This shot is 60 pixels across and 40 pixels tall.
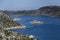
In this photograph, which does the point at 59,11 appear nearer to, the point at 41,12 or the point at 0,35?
the point at 41,12

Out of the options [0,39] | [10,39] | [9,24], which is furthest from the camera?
[9,24]

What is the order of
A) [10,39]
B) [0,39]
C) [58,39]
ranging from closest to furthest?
[0,39]
[10,39]
[58,39]

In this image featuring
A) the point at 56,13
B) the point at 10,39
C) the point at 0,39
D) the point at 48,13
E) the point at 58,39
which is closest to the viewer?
the point at 0,39

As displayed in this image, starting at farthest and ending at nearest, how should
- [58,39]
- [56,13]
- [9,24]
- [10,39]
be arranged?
[56,13] → [9,24] → [58,39] → [10,39]

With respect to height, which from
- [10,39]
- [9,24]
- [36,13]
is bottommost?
[36,13]

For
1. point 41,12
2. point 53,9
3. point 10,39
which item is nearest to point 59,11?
point 53,9

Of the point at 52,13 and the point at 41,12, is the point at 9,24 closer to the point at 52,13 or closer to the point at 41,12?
the point at 52,13

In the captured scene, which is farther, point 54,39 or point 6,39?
point 54,39

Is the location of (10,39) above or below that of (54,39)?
above

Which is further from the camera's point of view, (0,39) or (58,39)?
(58,39)

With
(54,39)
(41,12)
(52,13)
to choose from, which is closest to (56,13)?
(52,13)
